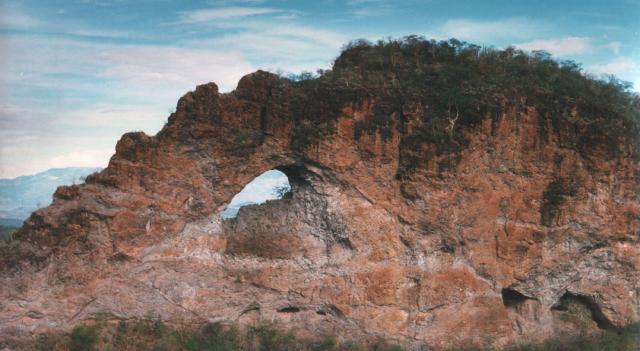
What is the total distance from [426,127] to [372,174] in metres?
1.35

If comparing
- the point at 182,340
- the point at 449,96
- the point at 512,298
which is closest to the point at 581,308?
the point at 512,298

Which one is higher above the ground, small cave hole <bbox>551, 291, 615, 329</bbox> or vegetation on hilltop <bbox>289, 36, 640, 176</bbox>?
vegetation on hilltop <bbox>289, 36, 640, 176</bbox>

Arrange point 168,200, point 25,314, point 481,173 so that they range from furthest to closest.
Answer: point 481,173 → point 168,200 → point 25,314

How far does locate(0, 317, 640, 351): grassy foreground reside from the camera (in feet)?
34.2

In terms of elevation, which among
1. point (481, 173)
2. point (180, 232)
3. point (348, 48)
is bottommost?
point (180, 232)

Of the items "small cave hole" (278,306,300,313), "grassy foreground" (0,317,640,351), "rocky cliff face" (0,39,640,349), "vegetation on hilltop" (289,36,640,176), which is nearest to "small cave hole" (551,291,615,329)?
"rocky cliff face" (0,39,640,349)

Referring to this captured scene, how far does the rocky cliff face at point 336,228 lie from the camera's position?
10.8 m

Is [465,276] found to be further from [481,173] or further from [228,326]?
[228,326]

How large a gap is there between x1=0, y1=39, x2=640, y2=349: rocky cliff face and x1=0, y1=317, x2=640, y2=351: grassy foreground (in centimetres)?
21

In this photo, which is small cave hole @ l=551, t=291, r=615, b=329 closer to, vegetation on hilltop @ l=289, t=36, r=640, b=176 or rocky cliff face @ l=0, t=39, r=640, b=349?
rocky cliff face @ l=0, t=39, r=640, b=349

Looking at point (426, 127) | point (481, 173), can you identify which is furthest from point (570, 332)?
point (426, 127)

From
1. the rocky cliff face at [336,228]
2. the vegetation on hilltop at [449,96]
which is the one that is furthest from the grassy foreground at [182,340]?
the vegetation on hilltop at [449,96]

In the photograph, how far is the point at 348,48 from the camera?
539 inches

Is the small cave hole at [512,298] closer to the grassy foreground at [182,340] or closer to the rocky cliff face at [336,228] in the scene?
the rocky cliff face at [336,228]
